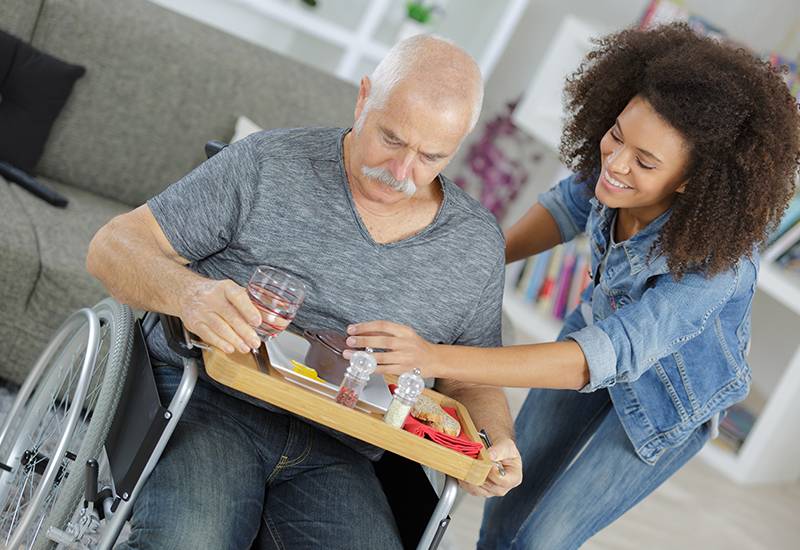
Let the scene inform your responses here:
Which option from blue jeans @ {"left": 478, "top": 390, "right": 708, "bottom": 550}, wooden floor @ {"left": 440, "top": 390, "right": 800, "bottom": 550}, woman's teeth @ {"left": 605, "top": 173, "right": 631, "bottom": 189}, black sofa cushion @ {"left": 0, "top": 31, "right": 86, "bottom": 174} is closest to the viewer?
woman's teeth @ {"left": 605, "top": 173, "right": 631, "bottom": 189}

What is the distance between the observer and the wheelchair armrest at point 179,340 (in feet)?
5.05

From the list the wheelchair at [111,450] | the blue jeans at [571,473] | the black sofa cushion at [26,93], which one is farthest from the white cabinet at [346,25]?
the wheelchair at [111,450]

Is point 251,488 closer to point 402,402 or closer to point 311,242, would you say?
point 402,402

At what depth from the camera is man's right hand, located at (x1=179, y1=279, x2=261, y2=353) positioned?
1495 mm

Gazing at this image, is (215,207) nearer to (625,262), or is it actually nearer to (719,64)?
(625,262)

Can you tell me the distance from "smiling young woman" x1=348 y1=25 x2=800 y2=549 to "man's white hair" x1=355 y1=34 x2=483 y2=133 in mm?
274

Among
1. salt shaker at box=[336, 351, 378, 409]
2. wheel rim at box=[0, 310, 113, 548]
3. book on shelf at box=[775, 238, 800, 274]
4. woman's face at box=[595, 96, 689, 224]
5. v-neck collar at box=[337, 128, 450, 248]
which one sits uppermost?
woman's face at box=[595, 96, 689, 224]

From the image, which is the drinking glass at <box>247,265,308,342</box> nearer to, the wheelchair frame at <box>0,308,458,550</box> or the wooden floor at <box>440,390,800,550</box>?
the wheelchair frame at <box>0,308,458,550</box>

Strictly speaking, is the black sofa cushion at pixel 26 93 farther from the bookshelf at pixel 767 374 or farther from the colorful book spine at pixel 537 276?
the colorful book spine at pixel 537 276

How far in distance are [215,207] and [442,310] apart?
43 cm

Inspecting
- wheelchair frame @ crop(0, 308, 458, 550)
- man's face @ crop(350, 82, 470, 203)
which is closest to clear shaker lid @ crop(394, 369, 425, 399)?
wheelchair frame @ crop(0, 308, 458, 550)

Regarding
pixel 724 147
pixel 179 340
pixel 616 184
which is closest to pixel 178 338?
pixel 179 340

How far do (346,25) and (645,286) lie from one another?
3.05 meters

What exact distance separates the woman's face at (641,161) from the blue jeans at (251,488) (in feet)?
2.10
